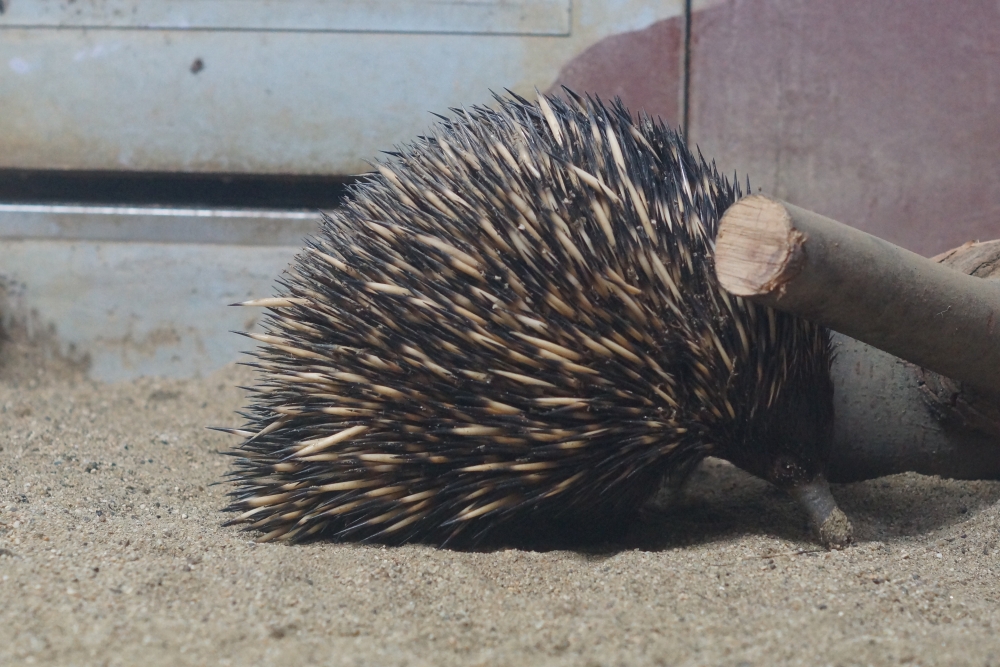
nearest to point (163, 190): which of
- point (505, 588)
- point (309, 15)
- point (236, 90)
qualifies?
point (236, 90)

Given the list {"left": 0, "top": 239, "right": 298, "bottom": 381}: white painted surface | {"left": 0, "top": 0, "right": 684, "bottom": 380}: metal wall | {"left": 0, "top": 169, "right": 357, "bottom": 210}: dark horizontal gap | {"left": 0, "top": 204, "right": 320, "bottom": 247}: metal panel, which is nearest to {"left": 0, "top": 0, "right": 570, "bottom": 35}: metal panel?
{"left": 0, "top": 0, "right": 684, "bottom": 380}: metal wall

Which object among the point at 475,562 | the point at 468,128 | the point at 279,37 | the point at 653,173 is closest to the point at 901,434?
the point at 653,173

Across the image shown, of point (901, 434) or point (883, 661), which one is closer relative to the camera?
point (883, 661)

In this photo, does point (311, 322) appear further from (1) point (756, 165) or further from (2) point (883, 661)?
(1) point (756, 165)

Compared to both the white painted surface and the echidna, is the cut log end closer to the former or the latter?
the echidna

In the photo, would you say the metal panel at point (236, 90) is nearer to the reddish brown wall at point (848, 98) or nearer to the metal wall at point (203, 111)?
the metal wall at point (203, 111)

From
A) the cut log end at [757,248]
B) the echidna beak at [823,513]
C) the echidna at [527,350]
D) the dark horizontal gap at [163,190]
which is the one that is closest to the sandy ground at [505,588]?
Answer: the echidna beak at [823,513]
